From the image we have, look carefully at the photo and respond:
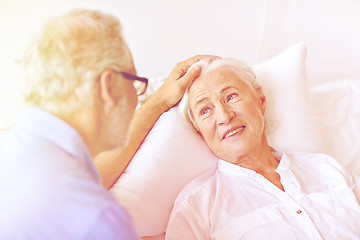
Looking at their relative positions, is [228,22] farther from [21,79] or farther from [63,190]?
[63,190]

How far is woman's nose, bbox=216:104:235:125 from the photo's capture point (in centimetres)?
120

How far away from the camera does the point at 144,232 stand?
3.56 ft

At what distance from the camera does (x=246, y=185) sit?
49.9 inches

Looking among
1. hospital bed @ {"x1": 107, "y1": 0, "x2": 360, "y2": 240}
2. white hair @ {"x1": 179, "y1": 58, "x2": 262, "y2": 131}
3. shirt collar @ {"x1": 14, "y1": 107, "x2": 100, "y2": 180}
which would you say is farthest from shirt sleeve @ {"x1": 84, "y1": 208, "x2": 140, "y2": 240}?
white hair @ {"x1": 179, "y1": 58, "x2": 262, "y2": 131}

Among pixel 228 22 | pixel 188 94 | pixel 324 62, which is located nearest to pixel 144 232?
pixel 188 94

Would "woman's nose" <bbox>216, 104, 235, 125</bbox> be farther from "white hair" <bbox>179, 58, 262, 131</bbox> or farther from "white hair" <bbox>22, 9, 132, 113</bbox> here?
"white hair" <bbox>22, 9, 132, 113</bbox>

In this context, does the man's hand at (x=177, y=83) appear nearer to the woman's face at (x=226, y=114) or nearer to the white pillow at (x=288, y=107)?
the woman's face at (x=226, y=114)

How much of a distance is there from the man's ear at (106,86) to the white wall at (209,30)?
31 centimetres

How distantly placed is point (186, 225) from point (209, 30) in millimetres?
952

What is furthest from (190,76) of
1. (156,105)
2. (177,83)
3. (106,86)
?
(106,86)

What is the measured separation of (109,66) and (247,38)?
1405mm

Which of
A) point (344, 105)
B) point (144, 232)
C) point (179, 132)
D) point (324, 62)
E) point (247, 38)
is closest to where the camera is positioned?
point (144, 232)

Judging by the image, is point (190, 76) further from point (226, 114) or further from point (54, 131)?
point (54, 131)

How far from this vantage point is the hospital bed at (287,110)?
3.68 ft
